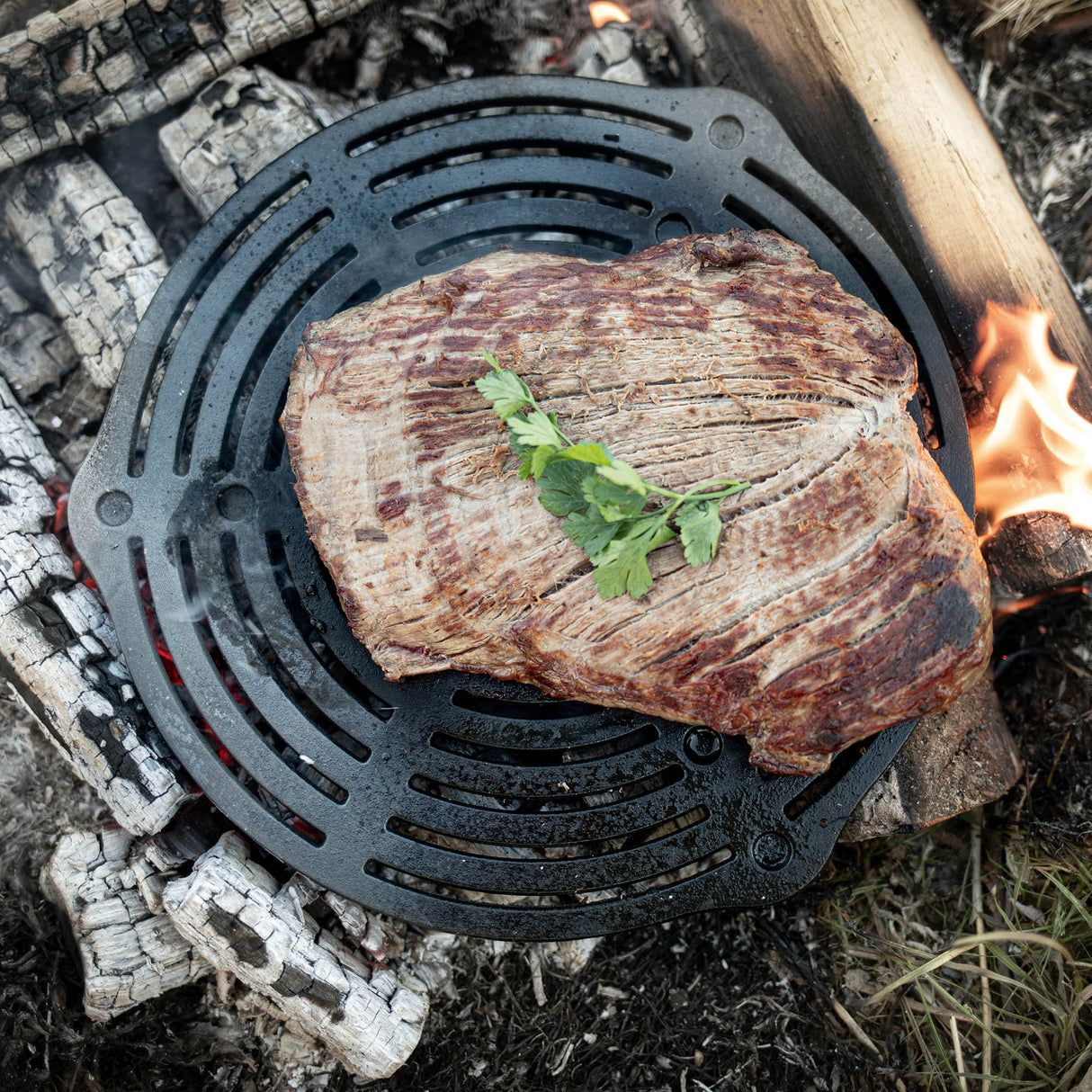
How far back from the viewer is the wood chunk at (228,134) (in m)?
3.68

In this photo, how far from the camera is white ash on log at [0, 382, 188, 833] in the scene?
313 cm

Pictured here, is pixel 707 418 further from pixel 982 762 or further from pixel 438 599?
pixel 982 762

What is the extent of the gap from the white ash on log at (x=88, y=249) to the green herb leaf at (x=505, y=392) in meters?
1.94

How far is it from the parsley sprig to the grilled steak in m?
0.09

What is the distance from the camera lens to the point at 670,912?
3150mm

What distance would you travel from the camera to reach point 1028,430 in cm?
343

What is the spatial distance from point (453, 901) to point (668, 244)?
2.65 metres

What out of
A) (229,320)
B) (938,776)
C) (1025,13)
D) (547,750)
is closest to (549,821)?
(547,750)

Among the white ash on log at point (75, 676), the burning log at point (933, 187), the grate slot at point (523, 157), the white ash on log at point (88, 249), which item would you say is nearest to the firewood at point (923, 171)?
the burning log at point (933, 187)

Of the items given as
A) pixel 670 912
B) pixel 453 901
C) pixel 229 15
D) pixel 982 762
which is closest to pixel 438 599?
pixel 453 901

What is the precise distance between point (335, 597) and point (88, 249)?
6.39 feet

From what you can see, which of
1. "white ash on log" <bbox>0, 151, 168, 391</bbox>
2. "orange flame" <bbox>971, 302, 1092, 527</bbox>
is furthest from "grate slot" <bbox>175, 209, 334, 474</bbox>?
"orange flame" <bbox>971, 302, 1092, 527</bbox>

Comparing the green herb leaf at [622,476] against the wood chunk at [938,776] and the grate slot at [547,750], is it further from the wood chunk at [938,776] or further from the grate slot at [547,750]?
the wood chunk at [938,776]

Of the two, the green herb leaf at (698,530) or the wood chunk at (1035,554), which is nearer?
the green herb leaf at (698,530)
